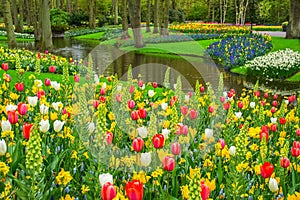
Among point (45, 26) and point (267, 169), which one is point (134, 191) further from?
point (45, 26)

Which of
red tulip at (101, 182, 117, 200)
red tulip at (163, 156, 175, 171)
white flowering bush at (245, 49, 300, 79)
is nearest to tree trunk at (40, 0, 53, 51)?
white flowering bush at (245, 49, 300, 79)

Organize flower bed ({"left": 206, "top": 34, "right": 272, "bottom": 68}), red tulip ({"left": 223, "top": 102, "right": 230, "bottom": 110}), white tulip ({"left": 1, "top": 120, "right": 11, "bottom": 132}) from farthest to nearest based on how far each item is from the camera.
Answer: flower bed ({"left": 206, "top": 34, "right": 272, "bottom": 68}) → red tulip ({"left": 223, "top": 102, "right": 230, "bottom": 110}) → white tulip ({"left": 1, "top": 120, "right": 11, "bottom": 132})

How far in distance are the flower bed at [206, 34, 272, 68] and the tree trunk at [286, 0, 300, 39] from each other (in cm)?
143

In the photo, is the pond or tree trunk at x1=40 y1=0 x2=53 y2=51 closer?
the pond

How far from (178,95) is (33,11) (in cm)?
2278

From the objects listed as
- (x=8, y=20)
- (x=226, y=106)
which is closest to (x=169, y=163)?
(x=226, y=106)

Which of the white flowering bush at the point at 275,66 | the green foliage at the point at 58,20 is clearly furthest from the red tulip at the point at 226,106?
the green foliage at the point at 58,20

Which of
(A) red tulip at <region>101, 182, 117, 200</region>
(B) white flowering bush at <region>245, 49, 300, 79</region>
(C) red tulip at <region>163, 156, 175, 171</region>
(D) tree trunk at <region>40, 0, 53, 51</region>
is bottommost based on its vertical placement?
(B) white flowering bush at <region>245, 49, 300, 79</region>

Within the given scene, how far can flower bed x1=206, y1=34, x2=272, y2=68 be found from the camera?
17797 millimetres

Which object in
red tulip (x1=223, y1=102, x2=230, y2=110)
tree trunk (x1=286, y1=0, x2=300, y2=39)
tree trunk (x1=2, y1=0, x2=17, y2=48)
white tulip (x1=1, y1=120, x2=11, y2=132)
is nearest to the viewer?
white tulip (x1=1, y1=120, x2=11, y2=132)

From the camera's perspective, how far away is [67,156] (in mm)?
3678

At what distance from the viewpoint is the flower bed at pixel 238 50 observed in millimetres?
17797

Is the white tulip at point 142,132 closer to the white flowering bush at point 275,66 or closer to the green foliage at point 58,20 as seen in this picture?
the white flowering bush at point 275,66

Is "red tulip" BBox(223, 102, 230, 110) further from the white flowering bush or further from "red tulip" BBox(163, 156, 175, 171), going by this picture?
the white flowering bush
